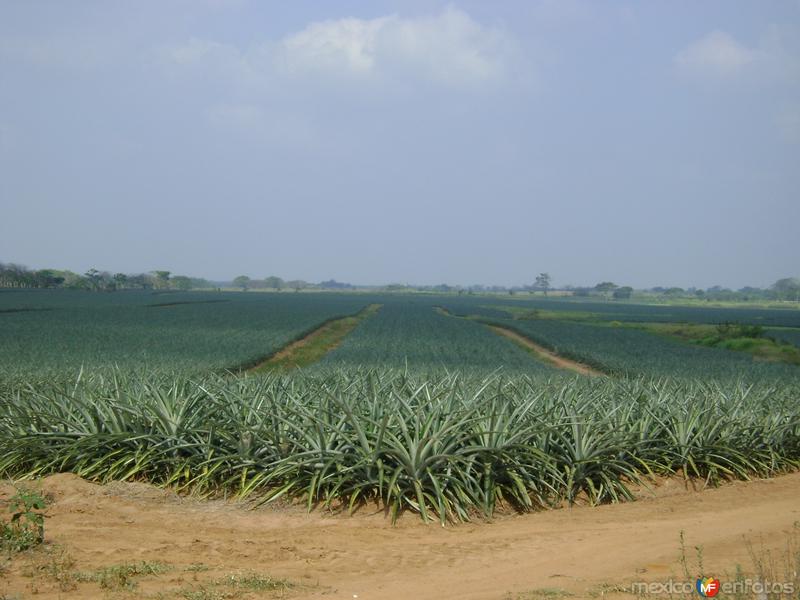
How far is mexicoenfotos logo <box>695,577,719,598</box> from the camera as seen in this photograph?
14.8 ft

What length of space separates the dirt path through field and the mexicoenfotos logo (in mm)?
501

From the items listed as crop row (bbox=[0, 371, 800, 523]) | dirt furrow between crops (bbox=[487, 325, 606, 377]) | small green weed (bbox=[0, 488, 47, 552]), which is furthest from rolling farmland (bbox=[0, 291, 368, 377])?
dirt furrow between crops (bbox=[487, 325, 606, 377])

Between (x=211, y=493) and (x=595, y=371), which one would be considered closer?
(x=211, y=493)

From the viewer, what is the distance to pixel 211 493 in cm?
770

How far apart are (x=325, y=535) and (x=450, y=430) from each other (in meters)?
1.76

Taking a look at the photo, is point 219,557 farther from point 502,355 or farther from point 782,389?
point 502,355

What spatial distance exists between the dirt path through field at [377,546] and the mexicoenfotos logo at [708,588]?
0.50m

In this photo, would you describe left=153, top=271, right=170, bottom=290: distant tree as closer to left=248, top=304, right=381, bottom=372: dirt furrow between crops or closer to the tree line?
the tree line

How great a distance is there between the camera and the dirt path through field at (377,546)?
505 cm

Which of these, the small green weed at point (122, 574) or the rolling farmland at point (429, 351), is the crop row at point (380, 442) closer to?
the small green weed at point (122, 574)

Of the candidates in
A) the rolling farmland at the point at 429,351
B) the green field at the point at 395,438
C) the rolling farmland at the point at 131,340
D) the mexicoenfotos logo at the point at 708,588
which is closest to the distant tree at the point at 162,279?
the rolling farmland at the point at 131,340

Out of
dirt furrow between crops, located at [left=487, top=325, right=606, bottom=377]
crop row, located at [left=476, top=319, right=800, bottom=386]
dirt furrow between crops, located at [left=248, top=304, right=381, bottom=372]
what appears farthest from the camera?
dirt furrow between crops, located at [left=248, top=304, right=381, bottom=372]

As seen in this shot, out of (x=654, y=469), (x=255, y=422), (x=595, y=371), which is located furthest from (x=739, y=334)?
(x=255, y=422)

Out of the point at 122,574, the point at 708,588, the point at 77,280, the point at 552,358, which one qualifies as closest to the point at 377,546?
the point at 122,574
